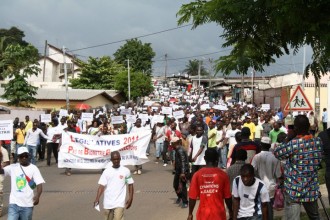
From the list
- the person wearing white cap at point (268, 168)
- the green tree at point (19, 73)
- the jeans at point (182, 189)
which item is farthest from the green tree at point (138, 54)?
the person wearing white cap at point (268, 168)

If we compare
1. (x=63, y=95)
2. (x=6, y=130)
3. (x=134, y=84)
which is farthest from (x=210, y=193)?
(x=134, y=84)

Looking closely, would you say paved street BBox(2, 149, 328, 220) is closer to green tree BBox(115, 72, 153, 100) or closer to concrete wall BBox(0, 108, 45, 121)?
concrete wall BBox(0, 108, 45, 121)

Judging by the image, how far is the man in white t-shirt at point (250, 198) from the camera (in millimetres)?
6590

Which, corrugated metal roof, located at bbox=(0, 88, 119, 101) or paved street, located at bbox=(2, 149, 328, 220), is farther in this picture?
corrugated metal roof, located at bbox=(0, 88, 119, 101)

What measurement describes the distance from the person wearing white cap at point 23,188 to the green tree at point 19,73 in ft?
107

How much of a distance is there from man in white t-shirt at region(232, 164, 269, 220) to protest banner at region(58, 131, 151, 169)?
1094 centimetres

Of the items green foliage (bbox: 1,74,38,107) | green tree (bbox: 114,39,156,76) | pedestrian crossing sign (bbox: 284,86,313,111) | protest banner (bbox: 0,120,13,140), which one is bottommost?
protest banner (bbox: 0,120,13,140)

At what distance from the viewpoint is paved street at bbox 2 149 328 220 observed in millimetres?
11375

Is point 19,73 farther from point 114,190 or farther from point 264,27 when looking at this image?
point 264,27

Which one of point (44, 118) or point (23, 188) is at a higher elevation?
point (44, 118)

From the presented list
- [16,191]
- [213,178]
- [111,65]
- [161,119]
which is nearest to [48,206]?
[16,191]

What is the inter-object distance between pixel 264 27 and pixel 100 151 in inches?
468

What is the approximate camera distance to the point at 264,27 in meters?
6.42

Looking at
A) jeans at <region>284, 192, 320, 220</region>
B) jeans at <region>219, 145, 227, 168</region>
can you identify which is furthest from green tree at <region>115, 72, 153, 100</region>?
jeans at <region>284, 192, 320, 220</region>
